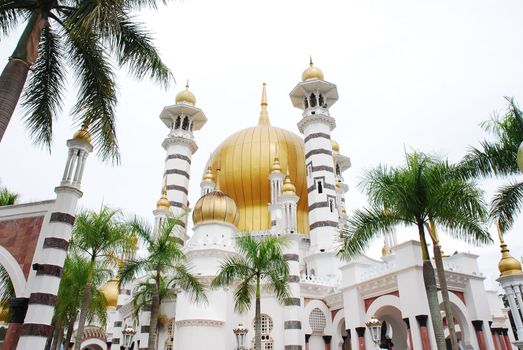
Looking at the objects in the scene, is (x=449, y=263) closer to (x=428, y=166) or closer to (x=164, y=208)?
(x=428, y=166)

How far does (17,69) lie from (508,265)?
16232mm

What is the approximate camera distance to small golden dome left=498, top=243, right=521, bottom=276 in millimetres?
15565

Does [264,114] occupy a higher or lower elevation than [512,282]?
higher

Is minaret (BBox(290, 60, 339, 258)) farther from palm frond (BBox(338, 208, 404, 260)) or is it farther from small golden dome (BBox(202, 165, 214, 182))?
palm frond (BBox(338, 208, 404, 260))

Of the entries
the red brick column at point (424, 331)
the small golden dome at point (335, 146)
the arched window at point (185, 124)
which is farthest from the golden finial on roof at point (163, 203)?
the red brick column at point (424, 331)

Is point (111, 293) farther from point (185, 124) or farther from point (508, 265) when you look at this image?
point (508, 265)

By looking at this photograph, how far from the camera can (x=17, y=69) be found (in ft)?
27.8

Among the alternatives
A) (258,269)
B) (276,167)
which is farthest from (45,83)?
(276,167)

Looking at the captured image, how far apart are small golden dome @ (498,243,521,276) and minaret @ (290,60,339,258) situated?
11.2 metres

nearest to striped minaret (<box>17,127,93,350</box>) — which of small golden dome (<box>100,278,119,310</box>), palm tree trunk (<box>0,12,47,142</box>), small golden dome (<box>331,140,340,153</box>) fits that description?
palm tree trunk (<box>0,12,47,142</box>)

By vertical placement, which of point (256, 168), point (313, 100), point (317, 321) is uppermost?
point (313, 100)

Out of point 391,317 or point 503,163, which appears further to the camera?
→ point 391,317

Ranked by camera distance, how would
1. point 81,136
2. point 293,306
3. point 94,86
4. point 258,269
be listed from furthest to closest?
point 293,306 → point 258,269 → point 81,136 → point 94,86

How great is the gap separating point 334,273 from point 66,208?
671 inches
